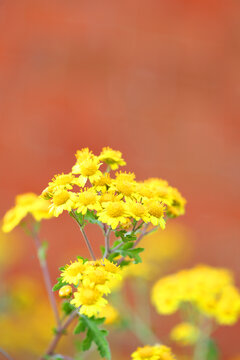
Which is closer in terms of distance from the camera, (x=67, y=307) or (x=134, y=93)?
(x=67, y=307)

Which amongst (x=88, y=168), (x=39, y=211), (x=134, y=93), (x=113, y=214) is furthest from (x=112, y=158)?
(x=134, y=93)

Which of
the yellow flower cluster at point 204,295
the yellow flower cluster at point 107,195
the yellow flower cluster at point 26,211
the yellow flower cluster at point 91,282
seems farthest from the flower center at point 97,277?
the yellow flower cluster at point 204,295

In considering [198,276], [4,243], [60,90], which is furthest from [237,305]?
[60,90]

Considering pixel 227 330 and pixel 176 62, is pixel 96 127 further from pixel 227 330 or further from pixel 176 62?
pixel 227 330

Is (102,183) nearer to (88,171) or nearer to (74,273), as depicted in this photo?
(88,171)

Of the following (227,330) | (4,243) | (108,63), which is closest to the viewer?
(4,243)

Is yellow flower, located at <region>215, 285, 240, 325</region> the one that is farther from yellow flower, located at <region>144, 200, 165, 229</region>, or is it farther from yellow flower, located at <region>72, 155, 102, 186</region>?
yellow flower, located at <region>72, 155, 102, 186</region>
